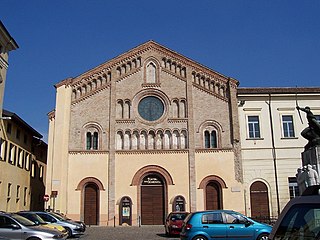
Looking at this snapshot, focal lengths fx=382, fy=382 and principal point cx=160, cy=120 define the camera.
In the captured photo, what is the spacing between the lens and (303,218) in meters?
3.84

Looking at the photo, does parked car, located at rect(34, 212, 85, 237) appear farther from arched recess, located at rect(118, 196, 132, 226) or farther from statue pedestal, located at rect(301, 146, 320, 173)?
statue pedestal, located at rect(301, 146, 320, 173)

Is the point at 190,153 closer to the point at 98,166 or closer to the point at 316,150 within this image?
the point at 98,166

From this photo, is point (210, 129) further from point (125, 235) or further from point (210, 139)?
point (125, 235)

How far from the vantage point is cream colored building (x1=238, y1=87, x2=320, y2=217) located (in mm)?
30703

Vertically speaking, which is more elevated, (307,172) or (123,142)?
(123,142)

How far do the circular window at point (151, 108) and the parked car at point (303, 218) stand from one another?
93.5ft

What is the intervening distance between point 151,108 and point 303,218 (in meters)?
29.0

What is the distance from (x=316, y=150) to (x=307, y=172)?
0.95 m

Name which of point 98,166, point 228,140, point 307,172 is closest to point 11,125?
point 98,166

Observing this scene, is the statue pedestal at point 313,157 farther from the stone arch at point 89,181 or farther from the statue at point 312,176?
the stone arch at point 89,181

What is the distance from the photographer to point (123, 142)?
104 feet

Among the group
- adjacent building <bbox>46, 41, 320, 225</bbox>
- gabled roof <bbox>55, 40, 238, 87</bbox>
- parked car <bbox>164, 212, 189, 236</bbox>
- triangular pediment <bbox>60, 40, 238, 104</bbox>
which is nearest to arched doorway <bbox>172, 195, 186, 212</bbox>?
adjacent building <bbox>46, 41, 320, 225</bbox>

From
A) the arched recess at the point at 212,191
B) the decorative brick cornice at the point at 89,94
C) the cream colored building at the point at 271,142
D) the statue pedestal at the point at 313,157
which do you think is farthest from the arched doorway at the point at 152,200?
the statue pedestal at the point at 313,157

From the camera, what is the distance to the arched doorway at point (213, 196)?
1202 inches
